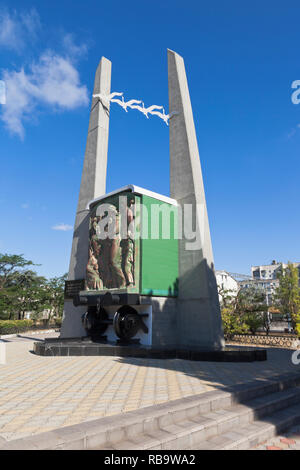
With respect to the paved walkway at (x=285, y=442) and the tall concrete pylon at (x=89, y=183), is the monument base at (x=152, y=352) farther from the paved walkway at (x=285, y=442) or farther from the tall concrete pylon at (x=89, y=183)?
the paved walkway at (x=285, y=442)

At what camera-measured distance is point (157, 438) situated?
15.0 feet

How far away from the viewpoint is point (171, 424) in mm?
5156

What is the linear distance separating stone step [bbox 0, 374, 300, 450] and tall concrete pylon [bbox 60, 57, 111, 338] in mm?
14648

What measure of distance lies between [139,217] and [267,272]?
9071cm

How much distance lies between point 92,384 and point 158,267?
8414mm

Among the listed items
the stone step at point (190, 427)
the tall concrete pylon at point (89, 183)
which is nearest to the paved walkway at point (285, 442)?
the stone step at point (190, 427)

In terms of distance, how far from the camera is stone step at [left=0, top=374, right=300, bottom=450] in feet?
13.5

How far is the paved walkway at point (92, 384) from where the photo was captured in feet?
16.8

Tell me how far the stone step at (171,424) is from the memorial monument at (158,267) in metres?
5.99

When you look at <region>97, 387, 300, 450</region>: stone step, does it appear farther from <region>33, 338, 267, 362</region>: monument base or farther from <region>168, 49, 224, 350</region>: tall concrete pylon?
<region>168, 49, 224, 350</region>: tall concrete pylon

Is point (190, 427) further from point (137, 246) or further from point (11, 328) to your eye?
point (11, 328)

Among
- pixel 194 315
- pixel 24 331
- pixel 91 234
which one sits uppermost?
pixel 91 234
